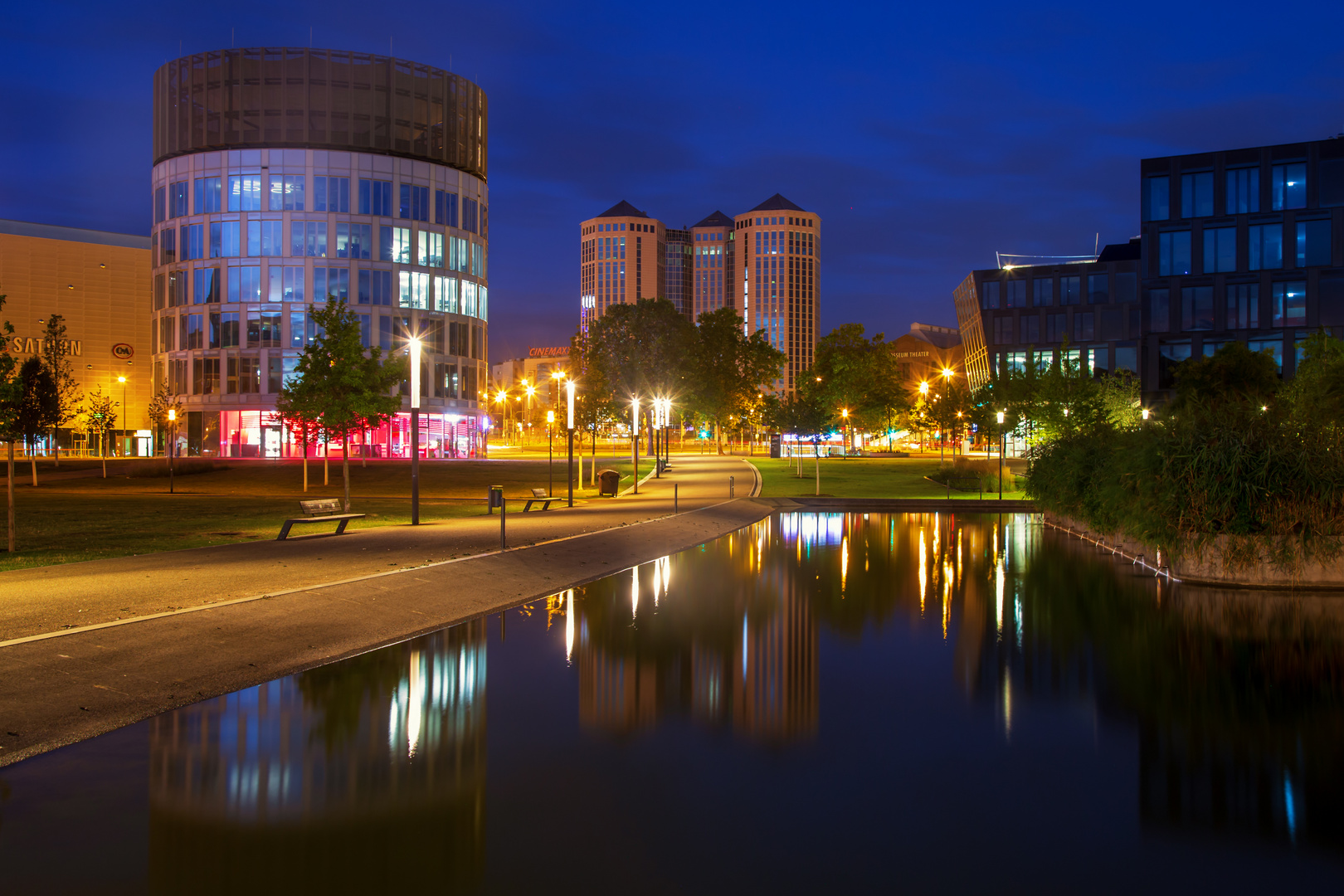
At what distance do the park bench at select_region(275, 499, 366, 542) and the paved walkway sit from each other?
0.35 m

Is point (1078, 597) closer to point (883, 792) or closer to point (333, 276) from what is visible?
point (883, 792)

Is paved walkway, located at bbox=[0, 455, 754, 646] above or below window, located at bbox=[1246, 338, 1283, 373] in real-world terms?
below

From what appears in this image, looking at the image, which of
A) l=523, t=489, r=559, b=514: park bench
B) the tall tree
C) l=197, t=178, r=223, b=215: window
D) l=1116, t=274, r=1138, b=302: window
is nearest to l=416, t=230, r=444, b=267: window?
l=197, t=178, r=223, b=215: window

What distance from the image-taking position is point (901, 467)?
6600 cm

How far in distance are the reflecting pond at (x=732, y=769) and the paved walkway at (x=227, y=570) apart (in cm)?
300

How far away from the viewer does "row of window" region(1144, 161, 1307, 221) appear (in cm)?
7556

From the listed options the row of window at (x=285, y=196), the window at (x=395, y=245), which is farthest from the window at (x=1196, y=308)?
the window at (x=395, y=245)

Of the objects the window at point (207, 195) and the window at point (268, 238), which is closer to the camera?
the window at point (268, 238)

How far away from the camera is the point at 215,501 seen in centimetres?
3450

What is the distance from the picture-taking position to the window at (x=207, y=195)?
3068 inches

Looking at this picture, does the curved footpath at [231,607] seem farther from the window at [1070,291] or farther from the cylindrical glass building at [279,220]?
the window at [1070,291]

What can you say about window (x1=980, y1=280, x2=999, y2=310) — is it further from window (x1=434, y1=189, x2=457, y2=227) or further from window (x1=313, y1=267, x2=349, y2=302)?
window (x1=313, y1=267, x2=349, y2=302)

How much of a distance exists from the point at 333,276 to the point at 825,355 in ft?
171

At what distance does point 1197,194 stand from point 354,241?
229ft
